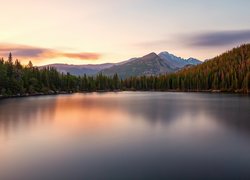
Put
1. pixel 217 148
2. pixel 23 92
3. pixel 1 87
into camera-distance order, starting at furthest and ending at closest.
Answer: pixel 23 92 → pixel 1 87 → pixel 217 148

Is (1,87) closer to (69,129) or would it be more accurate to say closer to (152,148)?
(69,129)

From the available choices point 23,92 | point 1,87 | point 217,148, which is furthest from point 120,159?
point 23,92

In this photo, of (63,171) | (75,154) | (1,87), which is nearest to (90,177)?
(63,171)

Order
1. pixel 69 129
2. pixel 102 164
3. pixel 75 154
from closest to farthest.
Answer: pixel 102 164, pixel 75 154, pixel 69 129

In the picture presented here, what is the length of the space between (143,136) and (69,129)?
12.6m

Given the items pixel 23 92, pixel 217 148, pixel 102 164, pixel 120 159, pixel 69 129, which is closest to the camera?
pixel 102 164

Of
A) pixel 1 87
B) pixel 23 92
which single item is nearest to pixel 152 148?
pixel 1 87

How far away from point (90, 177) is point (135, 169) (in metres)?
3.55

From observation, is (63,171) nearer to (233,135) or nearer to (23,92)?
(233,135)

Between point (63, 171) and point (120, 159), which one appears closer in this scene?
point (63, 171)

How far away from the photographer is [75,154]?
27.4 metres

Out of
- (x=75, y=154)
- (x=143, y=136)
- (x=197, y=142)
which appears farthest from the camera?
(x=143, y=136)

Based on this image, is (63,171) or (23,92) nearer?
(63,171)

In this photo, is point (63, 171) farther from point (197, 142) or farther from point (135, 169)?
point (197, 142)
